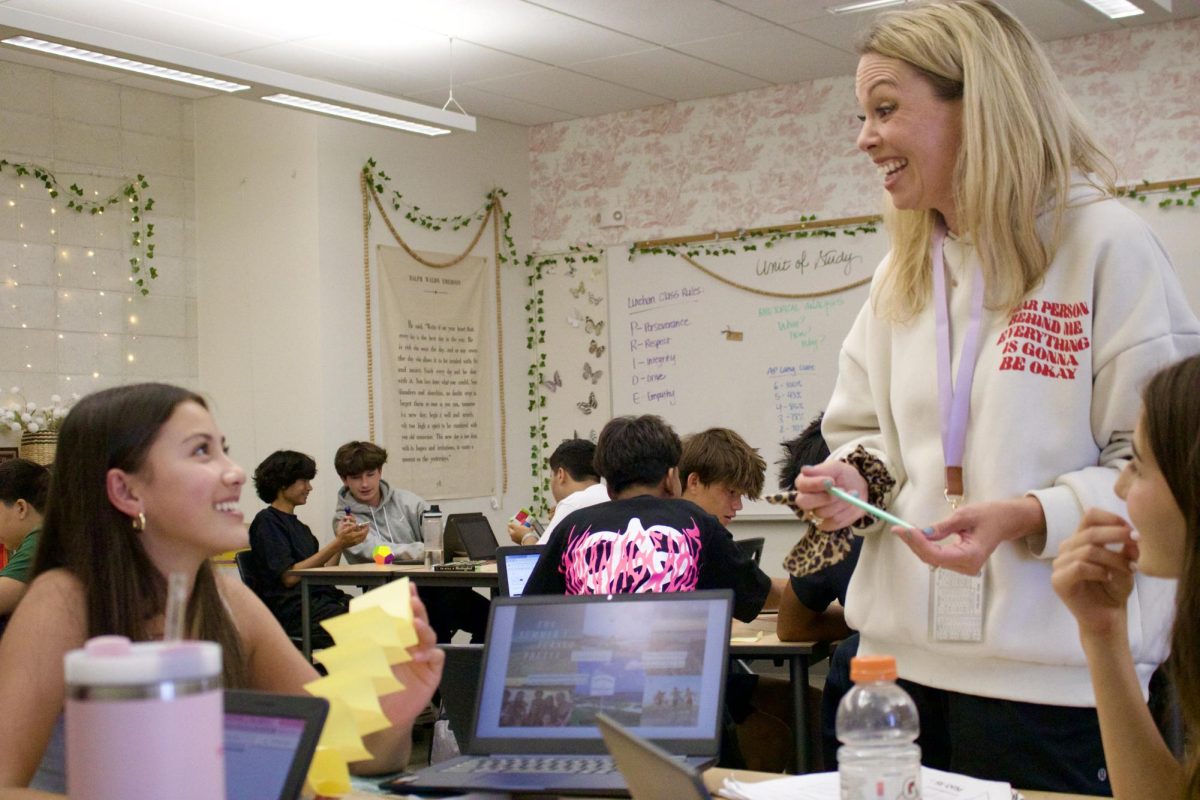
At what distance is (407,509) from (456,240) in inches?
68.4

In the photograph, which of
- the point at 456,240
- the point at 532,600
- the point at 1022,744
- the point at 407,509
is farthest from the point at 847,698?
the point at 456,240

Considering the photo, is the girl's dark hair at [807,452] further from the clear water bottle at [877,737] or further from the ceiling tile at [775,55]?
the ceiling tile at [775,55]

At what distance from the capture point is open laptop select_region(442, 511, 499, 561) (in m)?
6.02

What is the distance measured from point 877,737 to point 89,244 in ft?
20.1

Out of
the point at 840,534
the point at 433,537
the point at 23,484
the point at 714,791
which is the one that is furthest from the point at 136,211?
the point at 714,791

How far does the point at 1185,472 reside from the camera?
4.23ft

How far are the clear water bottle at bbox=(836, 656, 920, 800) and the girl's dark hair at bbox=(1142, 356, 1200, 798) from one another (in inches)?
10.7

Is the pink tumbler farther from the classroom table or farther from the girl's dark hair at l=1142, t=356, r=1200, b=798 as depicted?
the classroom table

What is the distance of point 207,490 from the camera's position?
1762 mm

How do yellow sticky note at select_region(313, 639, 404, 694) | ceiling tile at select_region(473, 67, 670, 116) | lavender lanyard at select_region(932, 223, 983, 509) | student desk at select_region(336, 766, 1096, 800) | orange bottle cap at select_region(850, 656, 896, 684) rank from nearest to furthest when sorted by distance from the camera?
1. orange bottle cap at select_region(850, 656, 896, 684)
2. yellow sticky note at select_region(313, 639, 404, 694)
3. student desk at select_region(336, 766, 1096, 800)
4. lavender lanyard at select_region(932, 223, 983, 509)
5. ceiling tile at select_region(473, 67, 670, 116)

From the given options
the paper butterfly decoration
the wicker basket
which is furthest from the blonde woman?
the paper butterfly decoration

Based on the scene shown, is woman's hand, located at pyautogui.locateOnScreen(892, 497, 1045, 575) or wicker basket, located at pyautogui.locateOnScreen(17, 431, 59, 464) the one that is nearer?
woman's hand, located at pyautogui.locateOnScreen(892, 497, 1045, 575)

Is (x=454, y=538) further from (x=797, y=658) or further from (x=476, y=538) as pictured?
(x=797, y=658)

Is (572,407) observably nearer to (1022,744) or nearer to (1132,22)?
(1132,22)
